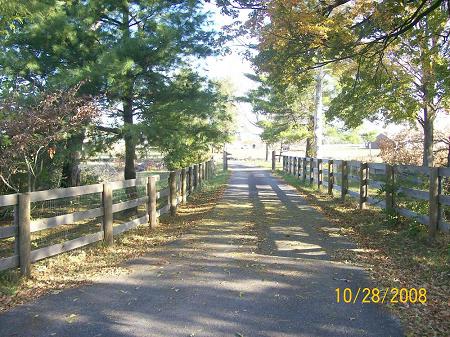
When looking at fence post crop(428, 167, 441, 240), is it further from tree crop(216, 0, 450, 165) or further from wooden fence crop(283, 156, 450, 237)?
tree crop(216, 0, 450, 165)

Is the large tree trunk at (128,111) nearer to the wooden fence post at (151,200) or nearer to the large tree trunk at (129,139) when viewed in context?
the large tree trunk at (129,139)

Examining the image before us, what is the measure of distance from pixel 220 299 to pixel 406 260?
320cm

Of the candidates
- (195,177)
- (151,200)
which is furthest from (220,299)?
(195,177)

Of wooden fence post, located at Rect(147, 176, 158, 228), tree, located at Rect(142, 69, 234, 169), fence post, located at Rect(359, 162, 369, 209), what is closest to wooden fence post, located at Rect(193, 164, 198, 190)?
tree, located at Rect(142, 69, 234, 169)

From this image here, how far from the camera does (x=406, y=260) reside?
625 centimetres

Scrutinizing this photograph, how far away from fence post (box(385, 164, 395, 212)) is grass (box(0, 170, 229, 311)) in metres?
4.42

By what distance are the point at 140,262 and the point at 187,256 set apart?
75cm

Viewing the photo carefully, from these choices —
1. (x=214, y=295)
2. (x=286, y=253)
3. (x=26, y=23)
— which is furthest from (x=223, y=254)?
(x=26, y=23)

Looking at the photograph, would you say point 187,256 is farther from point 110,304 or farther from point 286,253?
point 110,304

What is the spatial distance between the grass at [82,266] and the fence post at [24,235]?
4.9 inches

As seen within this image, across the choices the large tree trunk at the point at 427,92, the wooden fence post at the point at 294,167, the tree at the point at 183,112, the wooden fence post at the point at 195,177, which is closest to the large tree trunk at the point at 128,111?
the tree at the point at 183,112

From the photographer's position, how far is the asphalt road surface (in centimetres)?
397

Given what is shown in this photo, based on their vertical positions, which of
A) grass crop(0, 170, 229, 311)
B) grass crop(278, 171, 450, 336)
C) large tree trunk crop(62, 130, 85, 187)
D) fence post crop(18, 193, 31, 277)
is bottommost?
grass crop(0, 170, 229, 311)

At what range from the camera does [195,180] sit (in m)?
16.7
